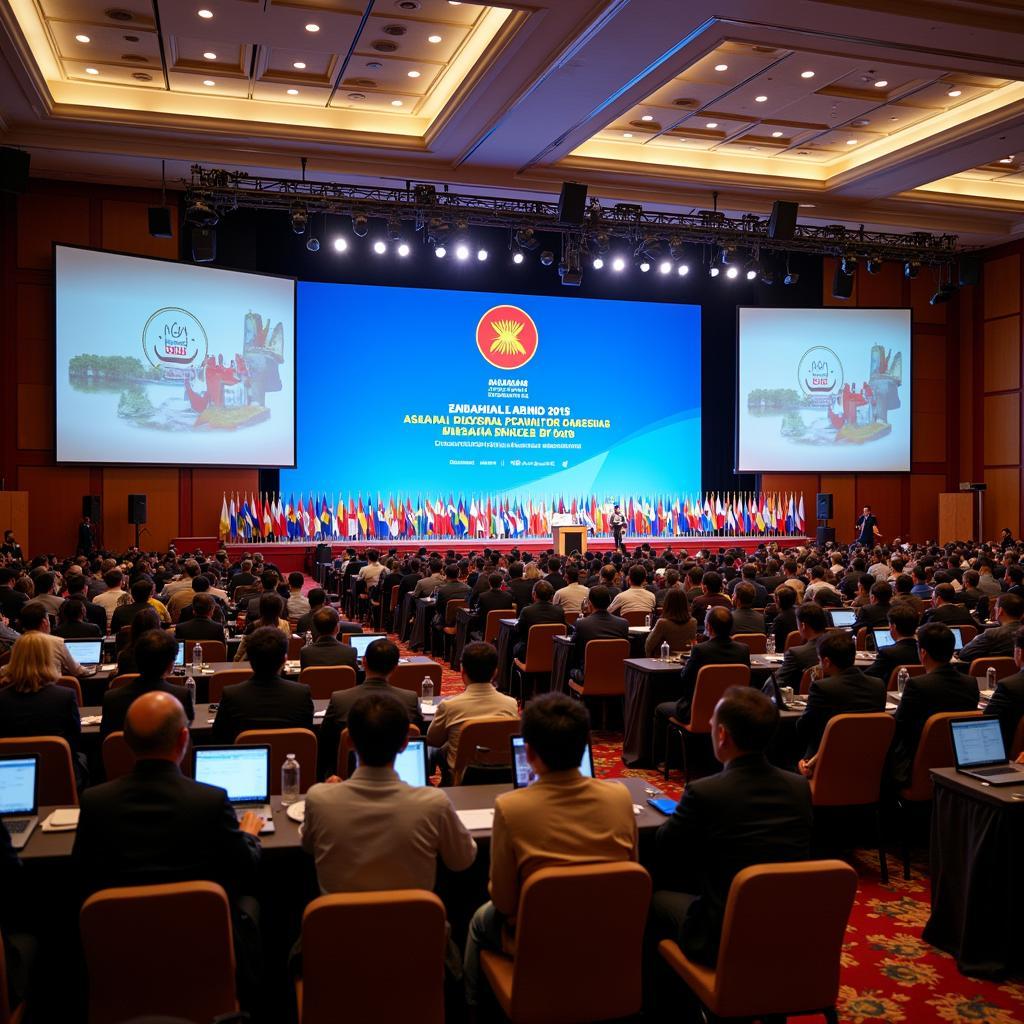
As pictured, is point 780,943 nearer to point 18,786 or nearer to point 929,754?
point 929,754

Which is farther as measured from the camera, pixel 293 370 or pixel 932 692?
pixel 293 370

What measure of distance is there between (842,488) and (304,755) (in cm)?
1863

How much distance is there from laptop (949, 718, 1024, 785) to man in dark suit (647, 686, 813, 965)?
154cm

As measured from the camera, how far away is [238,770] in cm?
348

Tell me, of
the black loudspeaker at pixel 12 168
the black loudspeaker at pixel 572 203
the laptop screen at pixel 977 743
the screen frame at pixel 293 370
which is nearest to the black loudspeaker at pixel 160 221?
the black loudspeaker at pixel 12 168

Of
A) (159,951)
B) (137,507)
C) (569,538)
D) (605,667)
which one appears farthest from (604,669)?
(137,507)

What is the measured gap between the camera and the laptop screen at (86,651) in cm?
599

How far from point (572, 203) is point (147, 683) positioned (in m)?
10.7

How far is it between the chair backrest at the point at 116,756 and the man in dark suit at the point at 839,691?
3.04 metres

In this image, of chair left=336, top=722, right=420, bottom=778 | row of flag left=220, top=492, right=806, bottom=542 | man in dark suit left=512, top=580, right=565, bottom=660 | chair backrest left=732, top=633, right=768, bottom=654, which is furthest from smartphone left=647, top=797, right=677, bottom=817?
row of flag left=220, top=492, right=806, bottom=542

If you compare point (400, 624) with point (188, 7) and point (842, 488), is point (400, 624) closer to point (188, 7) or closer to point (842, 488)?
point (188, 7)

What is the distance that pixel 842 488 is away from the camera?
20891 millimetres

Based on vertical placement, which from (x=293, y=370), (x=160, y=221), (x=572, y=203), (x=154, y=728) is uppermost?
(x=572, y=203)

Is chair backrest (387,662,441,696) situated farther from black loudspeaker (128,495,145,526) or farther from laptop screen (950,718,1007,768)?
black loudspeaker (128,495,145,526)
